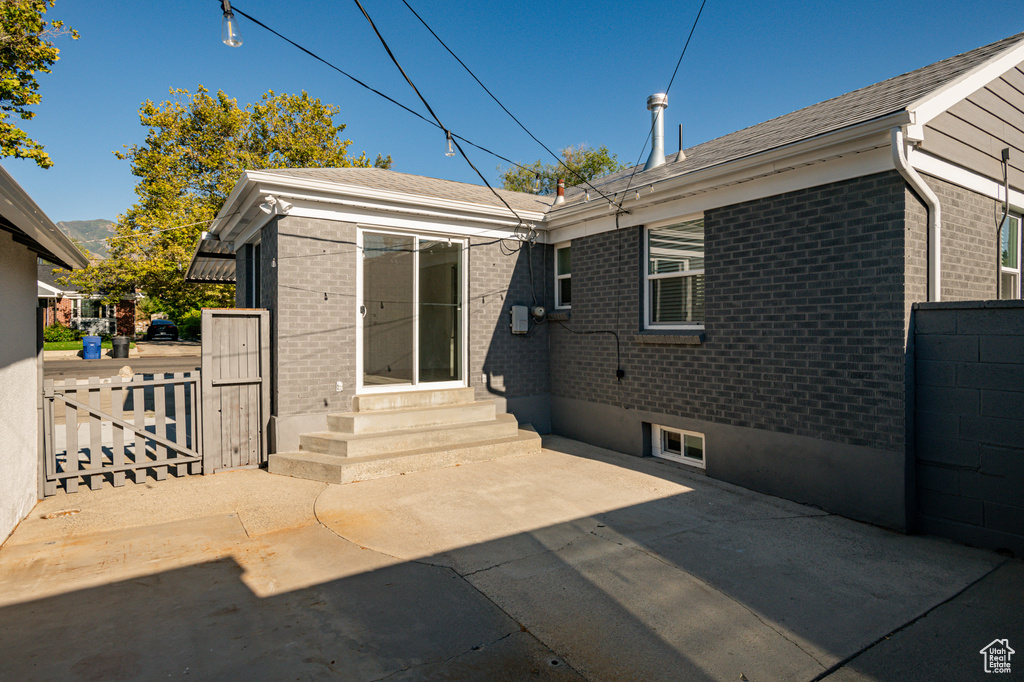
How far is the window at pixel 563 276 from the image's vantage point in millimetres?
9000

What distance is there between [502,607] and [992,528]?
4168 mm

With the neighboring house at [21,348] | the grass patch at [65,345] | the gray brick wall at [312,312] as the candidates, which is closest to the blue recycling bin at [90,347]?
the grass patch at [65,345]

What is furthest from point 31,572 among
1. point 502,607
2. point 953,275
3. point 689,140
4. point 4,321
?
point 689,140

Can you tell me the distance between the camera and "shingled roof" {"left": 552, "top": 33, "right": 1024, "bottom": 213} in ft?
17.6

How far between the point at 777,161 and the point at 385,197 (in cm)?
480

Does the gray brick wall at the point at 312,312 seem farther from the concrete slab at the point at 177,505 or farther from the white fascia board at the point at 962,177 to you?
the white fascia board at the point at 962,177

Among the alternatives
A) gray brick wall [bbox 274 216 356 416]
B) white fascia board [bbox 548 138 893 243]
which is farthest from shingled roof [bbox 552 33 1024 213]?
gray brick wall [bbox 274 216 356 416]

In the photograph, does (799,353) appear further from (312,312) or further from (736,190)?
(312,312)

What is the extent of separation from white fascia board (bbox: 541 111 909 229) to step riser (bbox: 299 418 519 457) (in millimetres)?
3618

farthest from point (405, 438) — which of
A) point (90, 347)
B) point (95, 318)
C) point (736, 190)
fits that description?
point (95, 318)

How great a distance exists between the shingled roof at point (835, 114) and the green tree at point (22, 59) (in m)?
14.7

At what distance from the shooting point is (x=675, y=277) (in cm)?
712

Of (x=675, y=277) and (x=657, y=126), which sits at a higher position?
(x=657, y=126)

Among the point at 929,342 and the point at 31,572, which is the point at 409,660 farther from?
the point at 929,342
